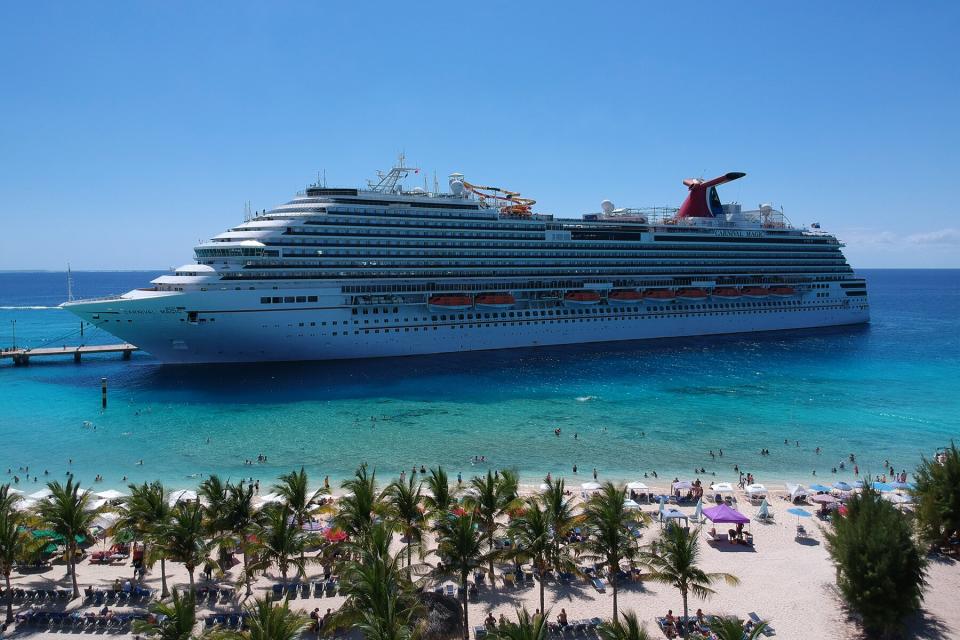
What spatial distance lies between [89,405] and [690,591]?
151ft

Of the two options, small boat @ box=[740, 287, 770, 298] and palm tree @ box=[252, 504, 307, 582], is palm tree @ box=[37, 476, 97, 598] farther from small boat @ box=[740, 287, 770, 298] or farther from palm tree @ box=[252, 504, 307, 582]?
small boat @ box=[740, 287, 770, 298]

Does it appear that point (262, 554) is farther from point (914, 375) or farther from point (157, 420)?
point (914, 375)

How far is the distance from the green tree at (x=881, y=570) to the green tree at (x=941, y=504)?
5450 mm

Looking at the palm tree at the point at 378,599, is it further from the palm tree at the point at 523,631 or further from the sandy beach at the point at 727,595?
the sandy beach at the point at 727,595

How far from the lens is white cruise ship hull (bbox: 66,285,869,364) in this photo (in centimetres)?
5181

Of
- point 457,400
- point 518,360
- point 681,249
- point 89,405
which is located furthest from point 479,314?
point 89,405

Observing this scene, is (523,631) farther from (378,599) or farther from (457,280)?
(457,280)

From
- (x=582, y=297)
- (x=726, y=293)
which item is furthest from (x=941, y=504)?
(x=726, y=293)

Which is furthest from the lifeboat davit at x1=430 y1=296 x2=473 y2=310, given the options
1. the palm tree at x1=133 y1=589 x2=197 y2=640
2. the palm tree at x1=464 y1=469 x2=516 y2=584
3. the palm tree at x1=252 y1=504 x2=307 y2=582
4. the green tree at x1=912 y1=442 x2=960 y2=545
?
the palm tree at x1=133 y1=589 x2=197 y2=640

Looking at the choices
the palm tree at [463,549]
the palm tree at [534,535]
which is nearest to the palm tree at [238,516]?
the palm tree at [463,549]

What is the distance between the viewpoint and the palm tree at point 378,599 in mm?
13672

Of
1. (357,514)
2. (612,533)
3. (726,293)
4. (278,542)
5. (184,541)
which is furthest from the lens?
(726,293)

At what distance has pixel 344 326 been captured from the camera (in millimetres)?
57031

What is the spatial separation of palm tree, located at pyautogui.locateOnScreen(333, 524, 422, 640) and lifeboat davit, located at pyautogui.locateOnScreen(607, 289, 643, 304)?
5857 cm
